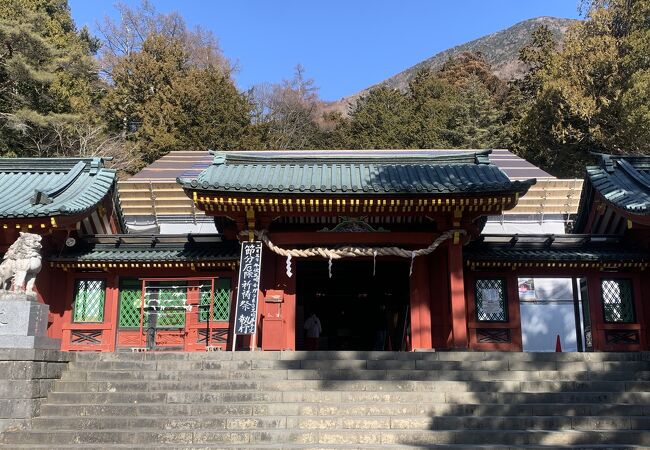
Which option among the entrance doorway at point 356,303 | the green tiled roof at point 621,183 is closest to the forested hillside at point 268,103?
the green tiled roof at point 621,183

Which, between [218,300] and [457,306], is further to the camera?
[218,300]

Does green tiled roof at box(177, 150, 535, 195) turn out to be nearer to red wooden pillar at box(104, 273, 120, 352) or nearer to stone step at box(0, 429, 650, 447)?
red wooden pillar at box(104, 273, 120, 352)

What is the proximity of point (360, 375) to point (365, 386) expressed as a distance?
38 centimetres

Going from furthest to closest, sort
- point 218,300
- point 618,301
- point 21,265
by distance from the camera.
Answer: point 218,300
point 618,301
point 21,265

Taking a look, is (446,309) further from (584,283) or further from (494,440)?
(494,440)

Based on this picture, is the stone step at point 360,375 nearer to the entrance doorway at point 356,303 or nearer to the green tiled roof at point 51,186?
the green tiled roof at point 51,186

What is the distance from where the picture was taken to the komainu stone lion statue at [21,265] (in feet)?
30.3

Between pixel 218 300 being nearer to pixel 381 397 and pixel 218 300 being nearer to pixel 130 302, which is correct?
pixel 130 302

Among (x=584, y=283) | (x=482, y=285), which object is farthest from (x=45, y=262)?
(x=584, y=283)

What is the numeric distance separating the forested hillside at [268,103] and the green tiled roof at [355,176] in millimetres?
13603

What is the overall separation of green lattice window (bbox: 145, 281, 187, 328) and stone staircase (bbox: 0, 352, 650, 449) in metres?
3.77

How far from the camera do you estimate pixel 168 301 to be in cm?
1395

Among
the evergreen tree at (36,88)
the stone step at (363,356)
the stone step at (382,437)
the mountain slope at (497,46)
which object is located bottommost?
the stone step at (382,437)

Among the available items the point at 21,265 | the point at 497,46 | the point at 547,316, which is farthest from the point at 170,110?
the point at 497,46
